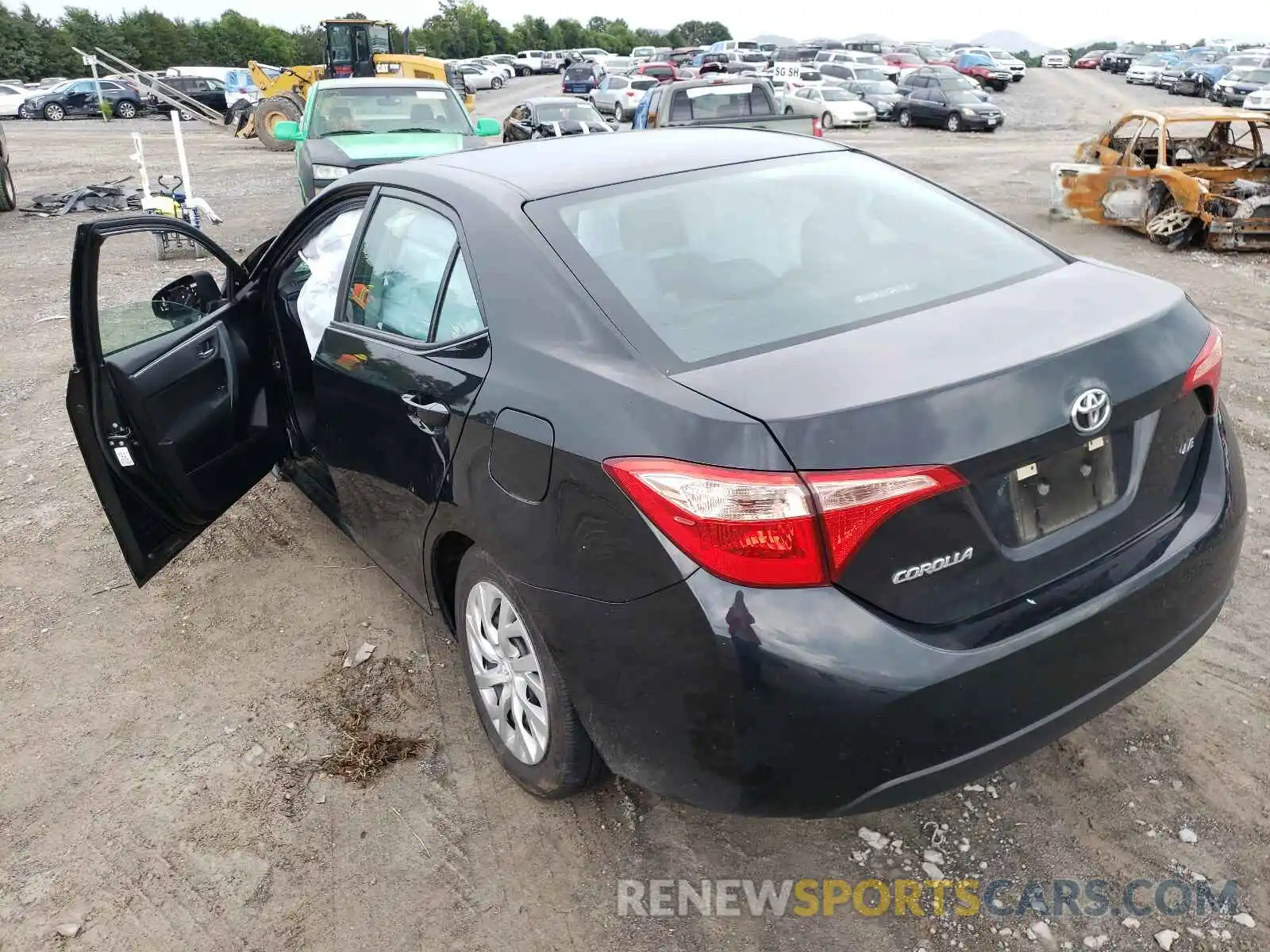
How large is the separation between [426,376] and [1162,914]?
7.54ft

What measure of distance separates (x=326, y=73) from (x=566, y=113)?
979 cm

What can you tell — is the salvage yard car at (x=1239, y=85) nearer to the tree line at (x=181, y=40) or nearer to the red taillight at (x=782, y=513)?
the tree line at (x=181, y=40)

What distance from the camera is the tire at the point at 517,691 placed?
246 cm

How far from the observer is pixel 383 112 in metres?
11.5

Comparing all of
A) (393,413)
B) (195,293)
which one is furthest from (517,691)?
(195,293)

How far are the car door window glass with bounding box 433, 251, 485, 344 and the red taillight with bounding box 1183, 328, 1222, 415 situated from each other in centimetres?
173

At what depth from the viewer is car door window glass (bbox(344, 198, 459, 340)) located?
284 centimetres

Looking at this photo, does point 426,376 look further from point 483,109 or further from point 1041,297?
point 483,109

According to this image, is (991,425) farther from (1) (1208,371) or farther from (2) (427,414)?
(2) (427,414)

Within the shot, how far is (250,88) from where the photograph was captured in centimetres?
3569

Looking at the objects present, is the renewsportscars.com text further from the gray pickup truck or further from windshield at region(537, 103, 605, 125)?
windshield at region(537, 103, 605, 125)

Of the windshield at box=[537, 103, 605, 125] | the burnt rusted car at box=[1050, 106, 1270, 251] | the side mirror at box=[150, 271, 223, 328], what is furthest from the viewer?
the windshield at box=[537, 103, 605, 125]

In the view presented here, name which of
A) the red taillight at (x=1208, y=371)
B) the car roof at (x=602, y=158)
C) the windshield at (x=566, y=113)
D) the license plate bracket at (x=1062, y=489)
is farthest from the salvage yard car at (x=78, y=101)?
the license plate bracket at (x=1062, y=489)

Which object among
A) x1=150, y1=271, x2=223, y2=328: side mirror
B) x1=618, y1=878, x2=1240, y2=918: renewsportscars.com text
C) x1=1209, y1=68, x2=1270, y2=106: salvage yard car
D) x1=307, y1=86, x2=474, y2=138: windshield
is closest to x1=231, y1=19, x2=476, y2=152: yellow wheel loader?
x1=307, y1=86, x2=474, y2=138: windshield
